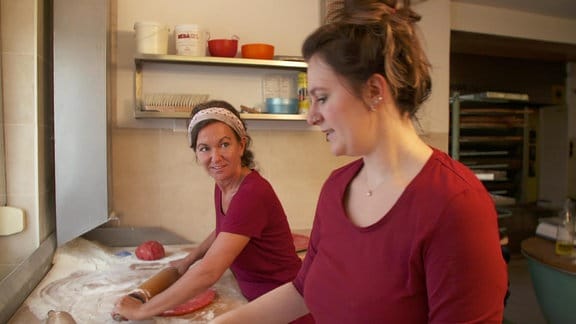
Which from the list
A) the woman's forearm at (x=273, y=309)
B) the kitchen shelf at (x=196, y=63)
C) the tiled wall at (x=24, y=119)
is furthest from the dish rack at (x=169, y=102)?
the woman's forearm at (x=273, y=309)

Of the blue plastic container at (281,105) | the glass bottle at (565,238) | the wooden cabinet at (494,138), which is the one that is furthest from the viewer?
the wooden cabinet at (494,138)

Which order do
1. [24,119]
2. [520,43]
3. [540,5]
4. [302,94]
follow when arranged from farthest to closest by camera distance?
[520,43], [540,5], [302,94], [24,119]

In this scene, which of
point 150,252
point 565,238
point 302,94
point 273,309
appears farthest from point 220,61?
point 565,238

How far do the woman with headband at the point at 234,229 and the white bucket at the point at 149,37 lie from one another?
69 cm

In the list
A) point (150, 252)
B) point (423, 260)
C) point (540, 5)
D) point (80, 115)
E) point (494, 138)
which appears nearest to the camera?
point (423, 260)

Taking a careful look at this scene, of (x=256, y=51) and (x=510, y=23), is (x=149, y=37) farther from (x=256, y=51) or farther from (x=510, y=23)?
(x=510, y=23)

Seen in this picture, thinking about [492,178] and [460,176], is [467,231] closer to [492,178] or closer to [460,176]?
[460,176]

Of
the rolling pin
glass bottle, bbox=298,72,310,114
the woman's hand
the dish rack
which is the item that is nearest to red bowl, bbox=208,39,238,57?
the dish rack

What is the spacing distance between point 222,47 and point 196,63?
0.47 feet

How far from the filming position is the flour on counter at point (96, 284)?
1178 mm

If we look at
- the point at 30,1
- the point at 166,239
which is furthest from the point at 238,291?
the point at 30,1

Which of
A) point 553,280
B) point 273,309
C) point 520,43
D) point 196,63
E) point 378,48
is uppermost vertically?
point 520,43

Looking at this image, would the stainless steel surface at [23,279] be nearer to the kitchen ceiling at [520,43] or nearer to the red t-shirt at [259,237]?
the red t-shirt at [259,237]

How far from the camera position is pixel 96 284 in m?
1.41
